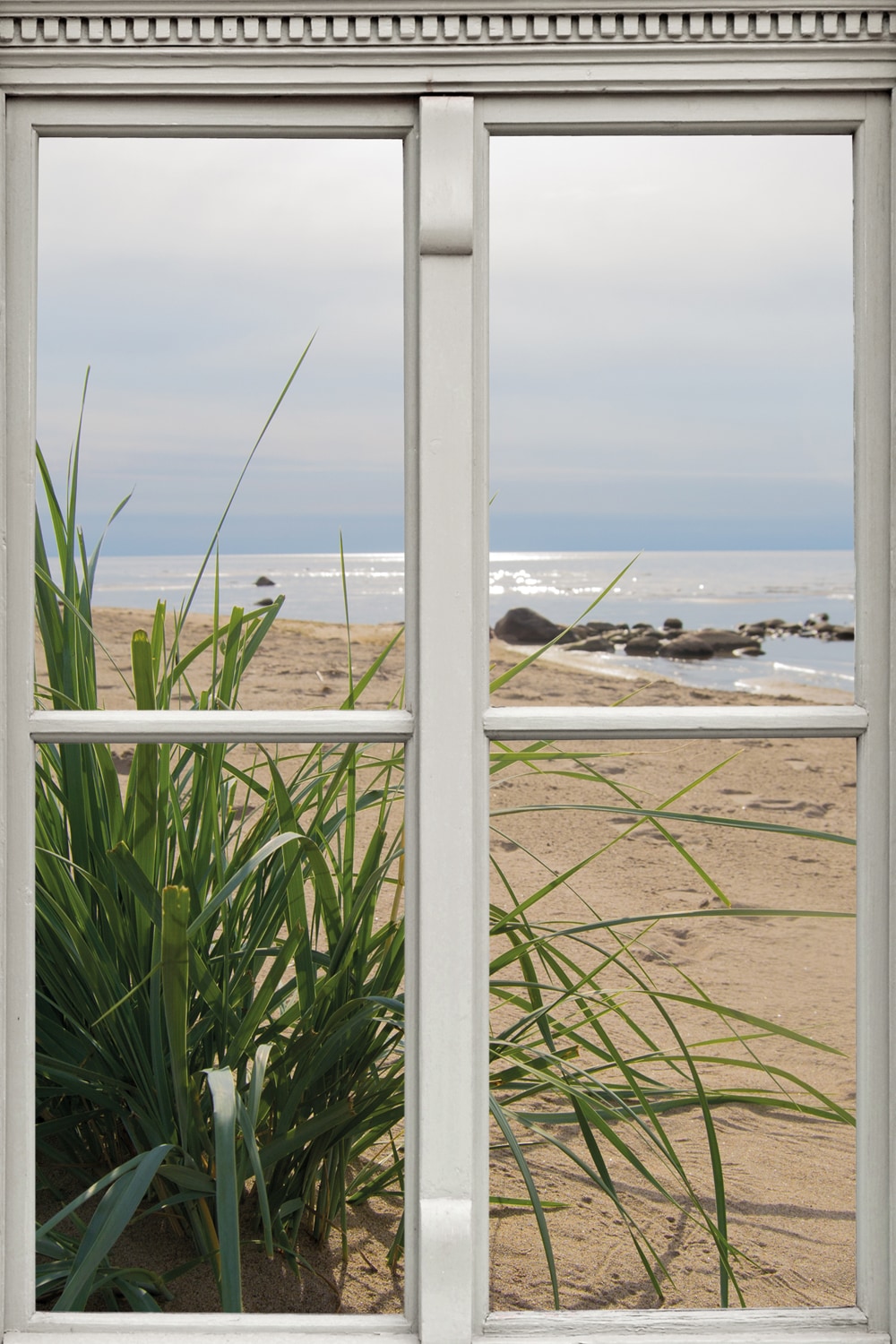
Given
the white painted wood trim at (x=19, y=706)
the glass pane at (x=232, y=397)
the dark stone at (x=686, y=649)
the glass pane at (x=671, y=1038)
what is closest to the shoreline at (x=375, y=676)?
the dark stone at (x=686, y=649)

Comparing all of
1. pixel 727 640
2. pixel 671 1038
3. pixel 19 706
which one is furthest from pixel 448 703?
pixel 727 640

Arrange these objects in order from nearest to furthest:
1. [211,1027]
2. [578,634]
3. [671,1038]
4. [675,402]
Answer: [211,1027] → [675,402] → [671,1038] → [578,634]

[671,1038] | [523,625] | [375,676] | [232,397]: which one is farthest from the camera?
[375,676]

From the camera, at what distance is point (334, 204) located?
4.83ft

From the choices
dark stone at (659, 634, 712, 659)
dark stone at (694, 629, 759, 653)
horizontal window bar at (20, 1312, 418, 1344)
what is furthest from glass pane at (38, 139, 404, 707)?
dark stone at (694, 629, 759, 653)

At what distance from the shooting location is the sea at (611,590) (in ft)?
4.19

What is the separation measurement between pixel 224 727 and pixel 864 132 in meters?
0.68

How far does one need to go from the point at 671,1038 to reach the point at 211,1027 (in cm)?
443

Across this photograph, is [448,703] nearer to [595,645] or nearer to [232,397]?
[232,397]

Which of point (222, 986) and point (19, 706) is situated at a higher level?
point (19, 706)

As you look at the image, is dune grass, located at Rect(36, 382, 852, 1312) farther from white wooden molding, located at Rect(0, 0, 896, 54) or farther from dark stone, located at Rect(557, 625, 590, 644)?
dark stone, located at Rect(557, 625, 590, 644)

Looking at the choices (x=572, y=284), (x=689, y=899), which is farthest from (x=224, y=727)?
(x=689, y=899)

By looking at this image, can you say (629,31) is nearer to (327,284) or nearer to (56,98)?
(56,98)

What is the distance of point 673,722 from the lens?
0.82 m
